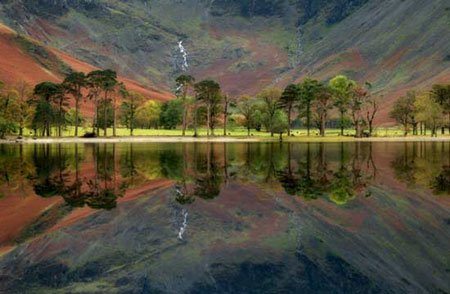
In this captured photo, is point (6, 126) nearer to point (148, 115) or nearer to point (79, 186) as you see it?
point (148, 115)

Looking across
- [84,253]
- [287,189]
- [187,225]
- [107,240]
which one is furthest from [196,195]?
[84,253]

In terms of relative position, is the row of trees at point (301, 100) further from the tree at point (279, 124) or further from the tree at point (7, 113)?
the tree at point (7, 113)

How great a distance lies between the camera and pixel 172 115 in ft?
614

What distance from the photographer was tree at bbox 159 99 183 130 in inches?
7279

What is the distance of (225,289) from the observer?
17531 millimetres

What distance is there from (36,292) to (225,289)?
5.97 metres

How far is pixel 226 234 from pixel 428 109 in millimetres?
132790

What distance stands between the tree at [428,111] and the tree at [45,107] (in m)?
95.6

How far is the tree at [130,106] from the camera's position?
15132 cm

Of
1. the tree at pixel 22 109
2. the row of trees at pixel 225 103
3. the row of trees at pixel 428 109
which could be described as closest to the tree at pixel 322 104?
the row of trees at pixel 225 103

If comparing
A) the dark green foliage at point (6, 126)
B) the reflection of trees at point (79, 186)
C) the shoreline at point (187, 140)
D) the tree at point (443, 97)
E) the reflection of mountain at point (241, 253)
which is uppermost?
the tree at point (443, 97)

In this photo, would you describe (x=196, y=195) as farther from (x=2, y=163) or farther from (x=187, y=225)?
(x=2, y=163)

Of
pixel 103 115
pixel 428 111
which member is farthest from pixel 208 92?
pixel 428 111

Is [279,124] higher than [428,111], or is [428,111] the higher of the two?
[428,111]
